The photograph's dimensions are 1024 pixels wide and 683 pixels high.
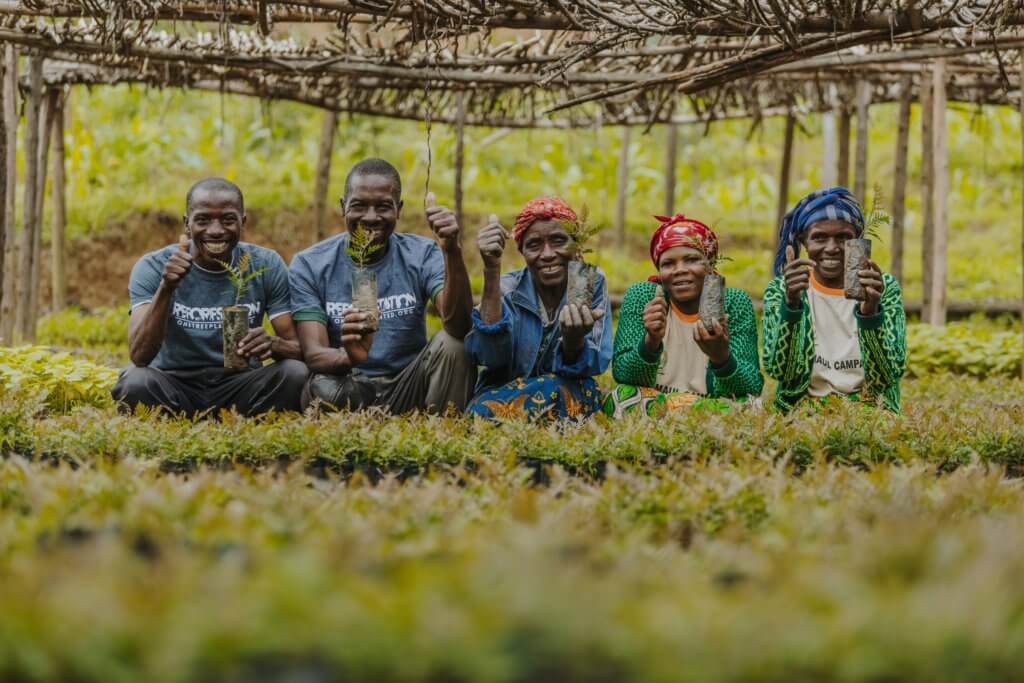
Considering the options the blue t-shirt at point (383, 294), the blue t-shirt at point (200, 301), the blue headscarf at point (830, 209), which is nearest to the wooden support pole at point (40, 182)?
the blue t-shirt at point (200, 301)

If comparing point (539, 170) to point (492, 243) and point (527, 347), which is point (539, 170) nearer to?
point (527, 347)

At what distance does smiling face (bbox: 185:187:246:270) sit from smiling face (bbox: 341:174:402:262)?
19.3 inches

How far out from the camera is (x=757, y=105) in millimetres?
9383

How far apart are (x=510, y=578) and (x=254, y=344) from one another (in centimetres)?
352

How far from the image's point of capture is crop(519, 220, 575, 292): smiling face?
5.13 meters

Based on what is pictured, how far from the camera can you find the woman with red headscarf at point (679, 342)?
5129 mm

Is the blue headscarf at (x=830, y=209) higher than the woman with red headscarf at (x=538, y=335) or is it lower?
higher

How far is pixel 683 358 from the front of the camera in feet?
17.6

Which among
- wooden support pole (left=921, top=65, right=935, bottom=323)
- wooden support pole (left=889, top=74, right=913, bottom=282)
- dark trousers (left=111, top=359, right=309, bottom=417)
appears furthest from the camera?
wooden support pole (left=889, top=74, right=913, bottom=282)

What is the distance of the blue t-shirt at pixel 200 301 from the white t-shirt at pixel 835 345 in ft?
7.81

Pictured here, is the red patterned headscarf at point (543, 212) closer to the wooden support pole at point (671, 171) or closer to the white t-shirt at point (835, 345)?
Result: the white t-shirt at point (835, 345)

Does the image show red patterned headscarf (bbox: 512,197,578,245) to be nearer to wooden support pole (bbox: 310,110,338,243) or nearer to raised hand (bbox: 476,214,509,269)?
raised hand (bbox: 476,214,509,269)

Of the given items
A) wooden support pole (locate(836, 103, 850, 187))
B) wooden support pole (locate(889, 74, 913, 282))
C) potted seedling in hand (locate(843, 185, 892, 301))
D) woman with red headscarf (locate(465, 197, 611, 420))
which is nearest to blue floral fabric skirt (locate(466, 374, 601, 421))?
woman with red headscarf (locate(465, 197, 611, 420))

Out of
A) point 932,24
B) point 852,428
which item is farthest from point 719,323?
point 932,24
